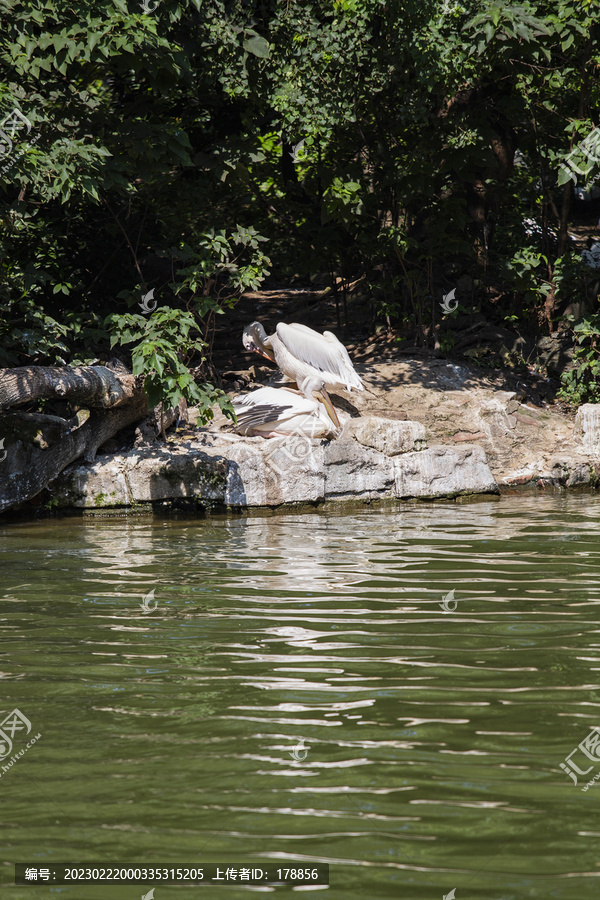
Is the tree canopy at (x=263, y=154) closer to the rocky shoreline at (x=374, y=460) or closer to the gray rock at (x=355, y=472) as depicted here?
the rocky shoreline at (x=374, y=460)

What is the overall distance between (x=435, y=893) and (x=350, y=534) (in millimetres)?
5375

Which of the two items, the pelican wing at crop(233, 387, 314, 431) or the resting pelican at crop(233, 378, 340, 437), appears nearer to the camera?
the resting pelican at crop(233, 378, 340, 437)

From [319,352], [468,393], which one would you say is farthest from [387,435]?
[468,393]

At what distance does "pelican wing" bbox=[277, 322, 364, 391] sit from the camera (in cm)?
1000

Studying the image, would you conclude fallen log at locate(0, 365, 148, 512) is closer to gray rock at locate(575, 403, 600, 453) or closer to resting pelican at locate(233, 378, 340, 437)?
resting pelican at locate(233, 378, 340, 437)

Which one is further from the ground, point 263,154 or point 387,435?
point 263,154

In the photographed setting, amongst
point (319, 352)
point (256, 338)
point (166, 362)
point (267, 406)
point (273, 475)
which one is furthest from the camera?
point (256, 338)

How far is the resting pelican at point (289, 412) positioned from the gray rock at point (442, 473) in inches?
38.0

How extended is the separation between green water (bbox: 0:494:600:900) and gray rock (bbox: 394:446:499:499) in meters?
3.62

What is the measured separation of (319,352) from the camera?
394 inches

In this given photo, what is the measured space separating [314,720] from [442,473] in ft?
22.6

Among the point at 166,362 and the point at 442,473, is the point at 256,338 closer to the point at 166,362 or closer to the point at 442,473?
the point at 166,362

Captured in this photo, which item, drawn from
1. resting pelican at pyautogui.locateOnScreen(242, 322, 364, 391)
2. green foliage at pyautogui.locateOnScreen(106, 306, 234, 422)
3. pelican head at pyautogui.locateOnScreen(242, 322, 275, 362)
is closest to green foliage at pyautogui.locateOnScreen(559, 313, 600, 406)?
resting pelican at pyautogui.locateOnScreen(242, 322, 364, 391)

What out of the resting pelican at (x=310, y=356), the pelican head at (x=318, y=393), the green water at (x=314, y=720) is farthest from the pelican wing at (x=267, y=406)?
the green water at (x=314, y=720)
